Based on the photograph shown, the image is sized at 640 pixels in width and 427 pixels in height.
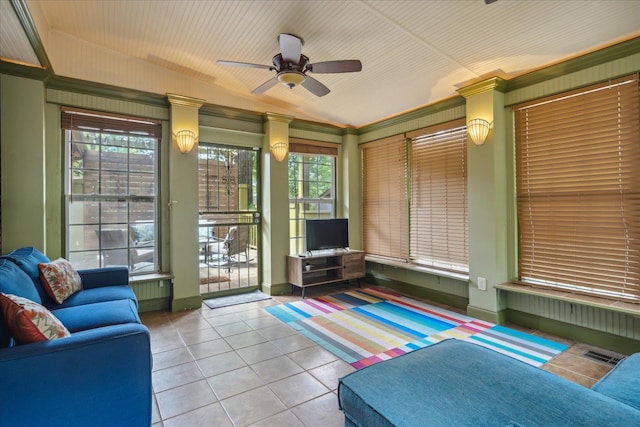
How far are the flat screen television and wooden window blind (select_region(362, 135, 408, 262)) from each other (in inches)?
21.2

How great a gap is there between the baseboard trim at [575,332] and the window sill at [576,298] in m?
0.35

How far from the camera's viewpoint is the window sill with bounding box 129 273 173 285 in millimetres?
3981

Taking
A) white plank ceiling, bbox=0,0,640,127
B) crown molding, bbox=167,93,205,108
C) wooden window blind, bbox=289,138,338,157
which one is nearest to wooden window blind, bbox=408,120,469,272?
white plank ceiling, bbox=0,0,640,127

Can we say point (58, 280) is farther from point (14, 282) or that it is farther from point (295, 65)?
point (295, 65)

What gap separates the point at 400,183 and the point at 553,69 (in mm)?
2277

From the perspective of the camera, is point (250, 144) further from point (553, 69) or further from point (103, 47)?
point (553, 69)

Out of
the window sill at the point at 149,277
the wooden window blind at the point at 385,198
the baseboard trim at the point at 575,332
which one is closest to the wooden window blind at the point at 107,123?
the window sill at the point at 149,277

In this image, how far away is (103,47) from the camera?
3777mm

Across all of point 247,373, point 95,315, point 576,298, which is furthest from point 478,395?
point 95,315

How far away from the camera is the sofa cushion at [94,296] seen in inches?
109

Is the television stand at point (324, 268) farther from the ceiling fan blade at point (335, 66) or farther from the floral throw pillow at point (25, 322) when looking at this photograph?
the floral throw pillow at point (25, 322)

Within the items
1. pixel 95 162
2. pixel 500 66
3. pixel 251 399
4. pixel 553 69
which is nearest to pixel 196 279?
pixel 95 162

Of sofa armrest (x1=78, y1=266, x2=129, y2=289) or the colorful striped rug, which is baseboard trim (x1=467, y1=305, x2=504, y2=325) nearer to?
the colorful striped rug

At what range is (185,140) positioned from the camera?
4.19 m
